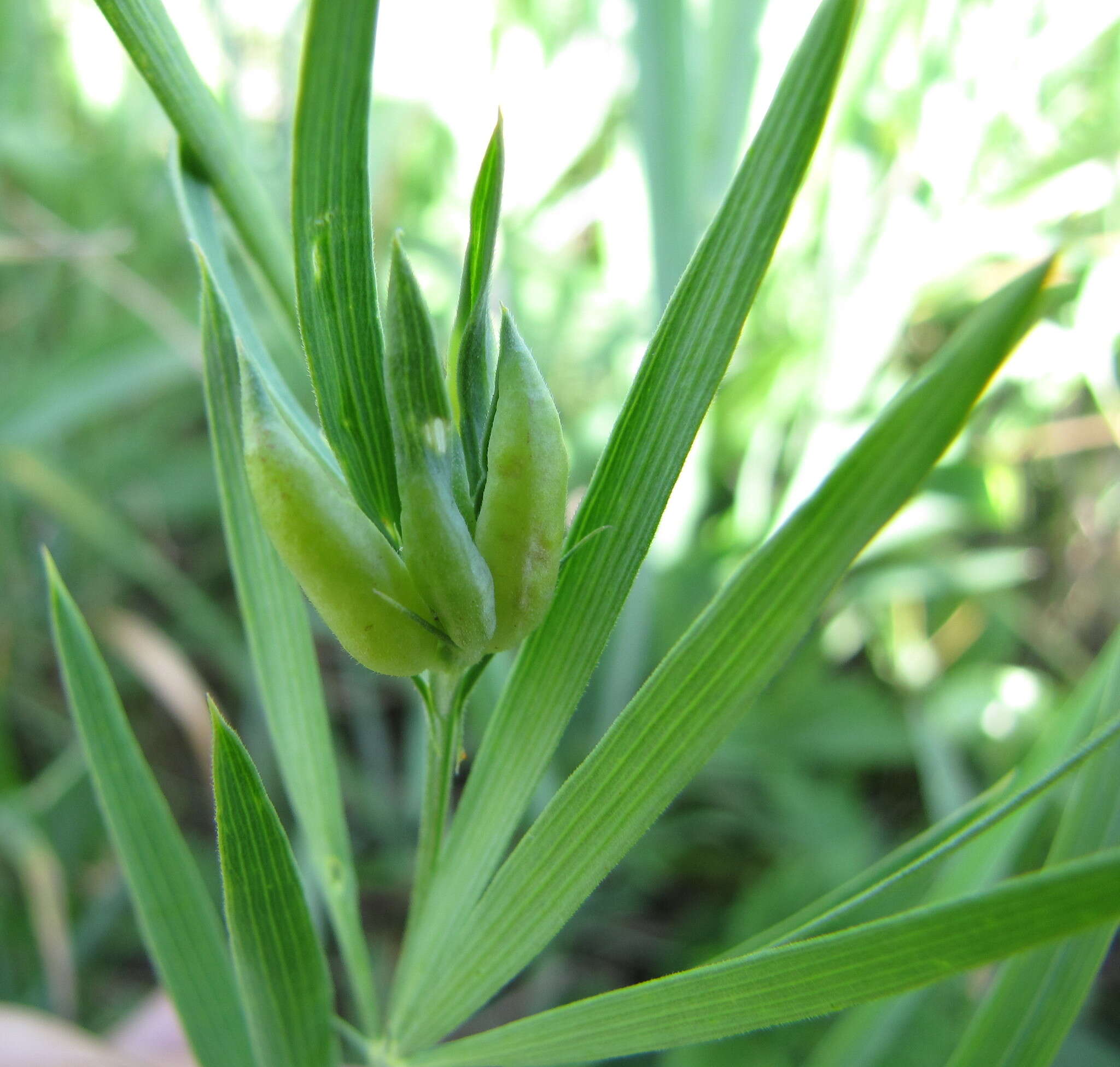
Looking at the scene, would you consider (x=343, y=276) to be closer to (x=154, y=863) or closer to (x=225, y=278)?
(x=225, y=278)

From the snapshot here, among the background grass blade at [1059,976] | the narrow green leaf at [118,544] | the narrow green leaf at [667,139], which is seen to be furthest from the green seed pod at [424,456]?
the narrow green leaf at [118,544]

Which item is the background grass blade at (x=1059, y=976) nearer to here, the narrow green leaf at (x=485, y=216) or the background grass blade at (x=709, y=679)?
the background grass blade at (x=709, y=679)

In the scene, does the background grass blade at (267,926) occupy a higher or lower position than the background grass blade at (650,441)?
lower

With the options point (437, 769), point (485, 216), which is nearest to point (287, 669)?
point (437, 769)

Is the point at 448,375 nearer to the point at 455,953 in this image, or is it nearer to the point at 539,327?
the point at 455,953

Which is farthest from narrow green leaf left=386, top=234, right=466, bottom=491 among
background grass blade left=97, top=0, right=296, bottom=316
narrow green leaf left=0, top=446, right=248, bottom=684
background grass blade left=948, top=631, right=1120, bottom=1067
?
narrow green leaf left=0, top=446, right=248, bottom=684

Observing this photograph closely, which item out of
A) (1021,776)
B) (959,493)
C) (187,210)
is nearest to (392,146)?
(959,493)
